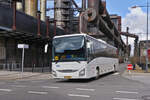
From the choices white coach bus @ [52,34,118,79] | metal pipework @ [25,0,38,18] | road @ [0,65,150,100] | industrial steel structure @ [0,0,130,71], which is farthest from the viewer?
metal pipework @ [25,0,38,18]

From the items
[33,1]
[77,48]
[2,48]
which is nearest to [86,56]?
Result: [77,48]

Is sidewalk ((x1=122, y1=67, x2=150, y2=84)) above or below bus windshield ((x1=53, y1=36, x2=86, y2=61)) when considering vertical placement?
below

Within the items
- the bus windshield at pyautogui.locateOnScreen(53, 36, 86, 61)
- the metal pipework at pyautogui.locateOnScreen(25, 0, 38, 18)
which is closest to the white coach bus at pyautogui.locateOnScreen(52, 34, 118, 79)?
the bus windshield at pyautogui.locateOnScreen(53, 36, 86, 61)

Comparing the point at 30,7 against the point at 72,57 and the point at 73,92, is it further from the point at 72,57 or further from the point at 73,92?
the point at 73,92

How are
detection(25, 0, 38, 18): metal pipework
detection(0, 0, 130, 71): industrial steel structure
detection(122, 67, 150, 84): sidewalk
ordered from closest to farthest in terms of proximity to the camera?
detection(122, 67, 150, 84): sidewalk, detection(0, 0, 130, 71): industrial steel structure, detection(25, 0, 38, 18): metal pipework

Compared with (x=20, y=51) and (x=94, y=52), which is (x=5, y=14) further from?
(x=94, y=52)

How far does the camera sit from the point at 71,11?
55406 mm

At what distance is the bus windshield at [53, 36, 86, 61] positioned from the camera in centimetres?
1354

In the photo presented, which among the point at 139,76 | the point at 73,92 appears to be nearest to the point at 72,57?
the point at 73,92

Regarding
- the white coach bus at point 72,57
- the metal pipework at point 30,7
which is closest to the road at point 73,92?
the white coach bus at point 72,57

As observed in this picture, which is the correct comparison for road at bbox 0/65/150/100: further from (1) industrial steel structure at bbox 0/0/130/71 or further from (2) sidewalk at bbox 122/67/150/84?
(1) industrial steel structure at bbox 0/0/130/71

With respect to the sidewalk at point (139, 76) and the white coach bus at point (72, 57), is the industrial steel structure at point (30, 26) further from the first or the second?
the white coach bus at point (72, 57)

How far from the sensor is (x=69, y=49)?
1363 cm

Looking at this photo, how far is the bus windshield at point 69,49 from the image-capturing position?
13.5 meters
